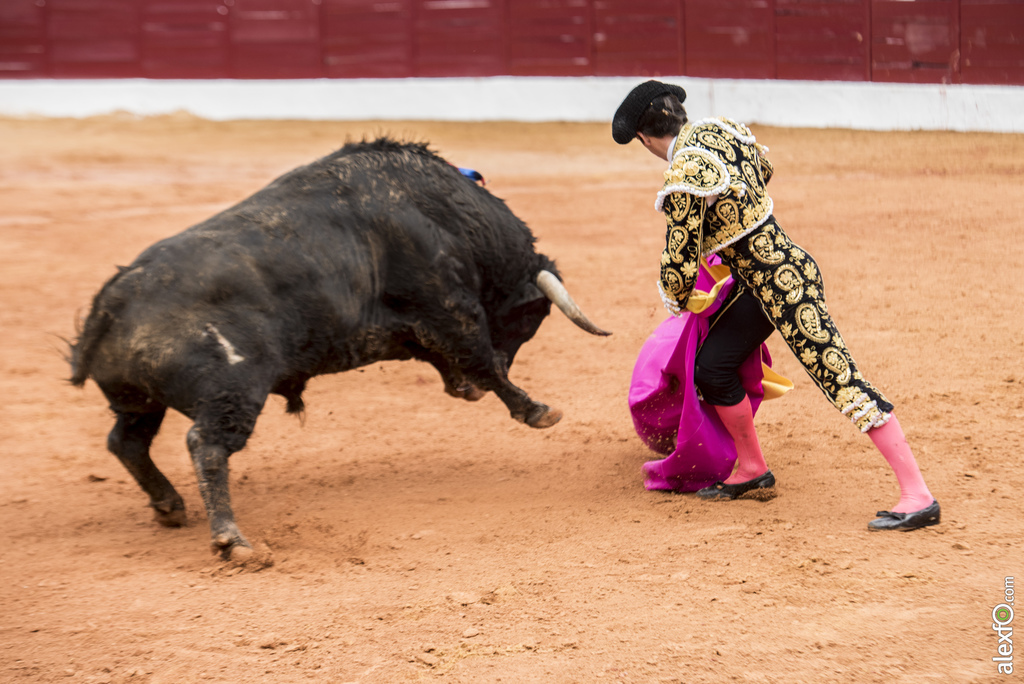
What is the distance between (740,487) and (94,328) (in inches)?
77.6

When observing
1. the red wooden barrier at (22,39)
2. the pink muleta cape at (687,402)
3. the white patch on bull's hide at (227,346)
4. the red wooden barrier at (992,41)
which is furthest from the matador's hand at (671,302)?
the red wooden barrier at (22,39)

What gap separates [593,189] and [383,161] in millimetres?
5689

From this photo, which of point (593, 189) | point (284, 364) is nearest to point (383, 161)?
point (284, 364)

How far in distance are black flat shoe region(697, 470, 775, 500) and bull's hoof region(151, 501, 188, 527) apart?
164cm

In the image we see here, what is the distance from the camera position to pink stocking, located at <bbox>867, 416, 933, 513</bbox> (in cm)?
278

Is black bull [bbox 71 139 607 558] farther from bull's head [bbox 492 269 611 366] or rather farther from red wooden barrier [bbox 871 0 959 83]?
red wooden barrier [bbox 871 0 959 83]

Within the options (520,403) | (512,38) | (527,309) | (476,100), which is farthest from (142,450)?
(512,38)

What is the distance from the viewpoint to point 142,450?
10.3 feet

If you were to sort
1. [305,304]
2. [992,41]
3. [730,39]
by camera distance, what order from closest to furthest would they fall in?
[305,304], [992,41], [730,39]

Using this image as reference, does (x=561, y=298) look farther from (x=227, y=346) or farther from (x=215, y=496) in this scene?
(x=215, y=496)

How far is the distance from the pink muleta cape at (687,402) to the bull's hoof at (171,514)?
1494 mm

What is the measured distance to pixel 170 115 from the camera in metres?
13.4

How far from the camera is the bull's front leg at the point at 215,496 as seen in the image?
2828mm

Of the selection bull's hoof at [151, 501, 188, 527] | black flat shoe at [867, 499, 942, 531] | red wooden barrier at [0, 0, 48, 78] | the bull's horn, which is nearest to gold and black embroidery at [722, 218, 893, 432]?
black flat shoe at [867, 499, 942, 531]
